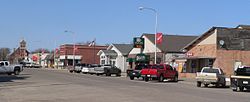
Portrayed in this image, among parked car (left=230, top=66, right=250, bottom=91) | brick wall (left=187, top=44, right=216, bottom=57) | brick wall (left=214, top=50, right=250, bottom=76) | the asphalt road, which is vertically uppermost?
brick wall (left=187, top=44, right=216, bottom=57)

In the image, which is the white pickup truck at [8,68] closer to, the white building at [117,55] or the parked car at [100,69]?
the parked car at [100,69]

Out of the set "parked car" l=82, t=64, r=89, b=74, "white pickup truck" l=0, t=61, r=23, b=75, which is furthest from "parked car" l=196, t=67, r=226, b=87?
"parked car" l=82, t=64, r=89, b=74

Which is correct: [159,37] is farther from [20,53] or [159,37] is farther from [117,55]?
[20,53]

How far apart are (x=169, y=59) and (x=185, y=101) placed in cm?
4705

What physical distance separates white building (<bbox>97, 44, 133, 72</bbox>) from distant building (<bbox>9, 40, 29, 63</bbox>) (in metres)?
82.0

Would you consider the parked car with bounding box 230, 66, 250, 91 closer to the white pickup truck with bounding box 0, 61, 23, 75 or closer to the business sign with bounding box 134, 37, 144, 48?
the white pickup truck with bounding box 0, 61, 23, 75

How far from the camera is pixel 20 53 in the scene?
17825cm

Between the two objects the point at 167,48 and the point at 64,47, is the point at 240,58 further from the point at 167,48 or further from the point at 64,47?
the point at 64,47

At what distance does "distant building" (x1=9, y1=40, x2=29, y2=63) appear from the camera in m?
170

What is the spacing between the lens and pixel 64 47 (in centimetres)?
11875

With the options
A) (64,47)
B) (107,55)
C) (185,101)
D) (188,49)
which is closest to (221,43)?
(188,49)

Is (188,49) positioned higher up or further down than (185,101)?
higher up

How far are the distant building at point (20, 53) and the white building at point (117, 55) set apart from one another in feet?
269

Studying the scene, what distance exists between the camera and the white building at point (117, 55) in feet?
286
